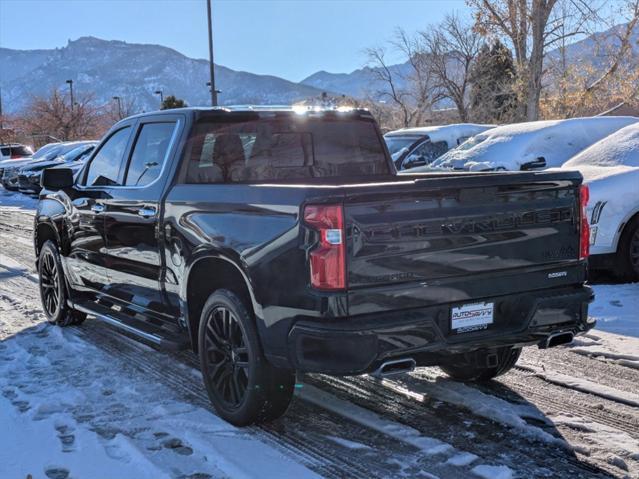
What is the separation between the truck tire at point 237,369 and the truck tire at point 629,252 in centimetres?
461

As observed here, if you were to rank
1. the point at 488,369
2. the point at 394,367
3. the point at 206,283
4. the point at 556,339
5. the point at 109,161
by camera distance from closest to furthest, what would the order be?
the point at 394,367 → the point at 556,339 → the point at 206,283 → the point at 488,369 → the point at 109,161

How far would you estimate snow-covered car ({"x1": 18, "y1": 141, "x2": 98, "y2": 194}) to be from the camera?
22.7 metres

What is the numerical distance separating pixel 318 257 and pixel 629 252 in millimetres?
5000

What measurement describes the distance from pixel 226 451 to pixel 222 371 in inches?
23.7

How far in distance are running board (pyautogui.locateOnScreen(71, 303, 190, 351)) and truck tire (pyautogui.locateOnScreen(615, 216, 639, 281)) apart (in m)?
4.81

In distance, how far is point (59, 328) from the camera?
21.7 feet

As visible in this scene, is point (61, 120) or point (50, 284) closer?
point (50, 284)

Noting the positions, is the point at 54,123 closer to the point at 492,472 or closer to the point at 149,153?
the point at 149,153

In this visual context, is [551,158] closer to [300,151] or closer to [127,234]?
[300,151]

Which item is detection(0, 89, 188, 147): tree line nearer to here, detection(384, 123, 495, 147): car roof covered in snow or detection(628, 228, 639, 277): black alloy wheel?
detection(384, 123, 495, 147): car roof covered in snow

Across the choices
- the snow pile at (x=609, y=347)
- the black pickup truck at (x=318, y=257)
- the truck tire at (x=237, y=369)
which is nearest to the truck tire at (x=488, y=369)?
the black pickup truck at (x=318, y=257)

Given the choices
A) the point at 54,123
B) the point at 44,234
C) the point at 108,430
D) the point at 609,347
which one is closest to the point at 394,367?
the point at 108,430

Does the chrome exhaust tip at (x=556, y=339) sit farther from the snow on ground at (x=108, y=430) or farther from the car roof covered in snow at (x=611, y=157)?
the car roof covered in snow at (x=611, y=157)

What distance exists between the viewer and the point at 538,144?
33.3ft
